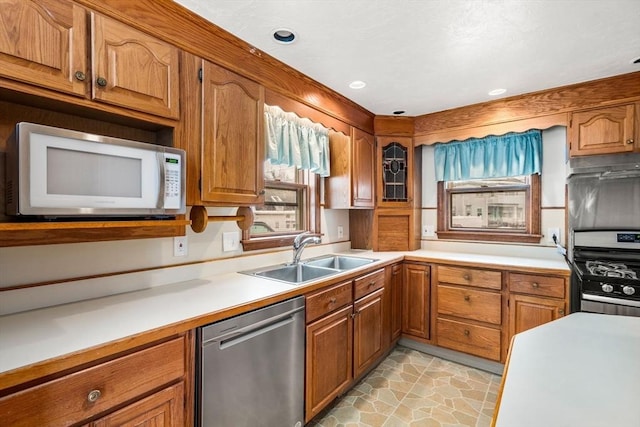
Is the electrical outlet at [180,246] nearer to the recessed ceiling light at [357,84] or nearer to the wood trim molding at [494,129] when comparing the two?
the recessed ceiling light at [357,84]

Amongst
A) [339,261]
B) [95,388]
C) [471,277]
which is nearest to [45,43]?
[95,388]

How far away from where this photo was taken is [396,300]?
114 inches

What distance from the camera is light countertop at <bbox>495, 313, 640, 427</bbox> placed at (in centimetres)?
59

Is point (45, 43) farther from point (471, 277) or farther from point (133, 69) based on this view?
point (471, 277)

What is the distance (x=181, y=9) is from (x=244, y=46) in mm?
395

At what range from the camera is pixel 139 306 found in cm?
138

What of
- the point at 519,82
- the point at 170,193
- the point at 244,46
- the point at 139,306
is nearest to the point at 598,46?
the point at 519,82

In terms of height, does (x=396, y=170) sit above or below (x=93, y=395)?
above

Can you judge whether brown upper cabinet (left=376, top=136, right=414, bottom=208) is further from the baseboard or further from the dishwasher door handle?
the dishwasher door handle

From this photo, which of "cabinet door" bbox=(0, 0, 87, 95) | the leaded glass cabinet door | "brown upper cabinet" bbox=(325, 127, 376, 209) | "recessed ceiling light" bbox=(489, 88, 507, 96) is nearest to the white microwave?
"cabinet door" bbox=(0, 0, 87, 95)

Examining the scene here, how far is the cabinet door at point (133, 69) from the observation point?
127 centimetres

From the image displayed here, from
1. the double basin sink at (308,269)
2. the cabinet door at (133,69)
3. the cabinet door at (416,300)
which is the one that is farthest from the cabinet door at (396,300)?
the cabinet door at (133,69)

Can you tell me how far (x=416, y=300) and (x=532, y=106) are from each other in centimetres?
202

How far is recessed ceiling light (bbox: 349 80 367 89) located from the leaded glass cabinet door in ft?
2.77
